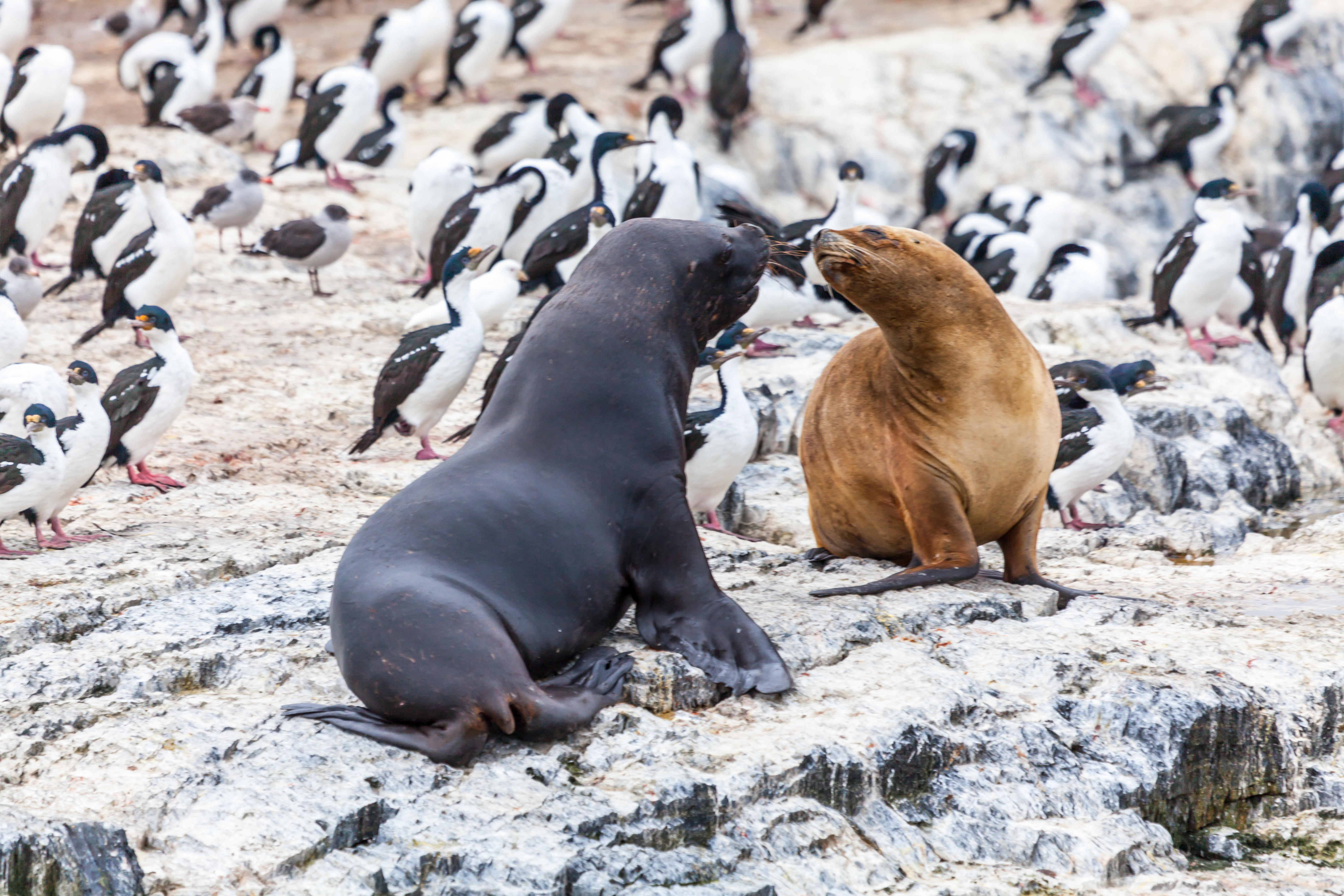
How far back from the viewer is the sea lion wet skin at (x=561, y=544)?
359 cm

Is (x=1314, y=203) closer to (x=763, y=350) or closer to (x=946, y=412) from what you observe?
(x=763, y=350)

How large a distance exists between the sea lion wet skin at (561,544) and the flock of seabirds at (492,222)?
1.14ft

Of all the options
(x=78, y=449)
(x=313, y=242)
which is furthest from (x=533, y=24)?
(x=78, y=449)

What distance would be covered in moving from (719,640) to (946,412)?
1.36 metres

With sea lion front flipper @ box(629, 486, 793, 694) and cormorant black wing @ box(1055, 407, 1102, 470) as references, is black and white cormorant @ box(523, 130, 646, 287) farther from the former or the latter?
sea lion front flipper @ box(629, 486, 793, 694)

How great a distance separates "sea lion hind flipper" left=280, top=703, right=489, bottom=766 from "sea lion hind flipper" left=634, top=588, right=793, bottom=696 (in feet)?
2.24

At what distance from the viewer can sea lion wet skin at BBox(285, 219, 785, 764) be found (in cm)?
359

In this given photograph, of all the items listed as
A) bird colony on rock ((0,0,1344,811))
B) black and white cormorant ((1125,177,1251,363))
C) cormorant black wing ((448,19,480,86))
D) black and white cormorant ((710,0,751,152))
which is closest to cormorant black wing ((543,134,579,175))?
bird colony on rock ((0,0,1344,811))

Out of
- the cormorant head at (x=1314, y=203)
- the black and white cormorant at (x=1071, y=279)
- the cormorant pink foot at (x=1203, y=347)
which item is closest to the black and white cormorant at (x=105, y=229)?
the black and white cormorant at (x=1071, y=279)

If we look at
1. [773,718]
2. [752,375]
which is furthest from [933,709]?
[752,375]

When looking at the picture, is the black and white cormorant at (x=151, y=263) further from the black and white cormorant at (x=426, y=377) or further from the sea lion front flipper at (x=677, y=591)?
the sea lion front flipper at (x=677, y=591)

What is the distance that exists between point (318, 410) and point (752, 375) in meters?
2.56

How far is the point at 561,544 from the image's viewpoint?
398 centimetres

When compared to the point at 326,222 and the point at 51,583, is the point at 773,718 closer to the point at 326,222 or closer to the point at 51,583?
the point at 51,583
